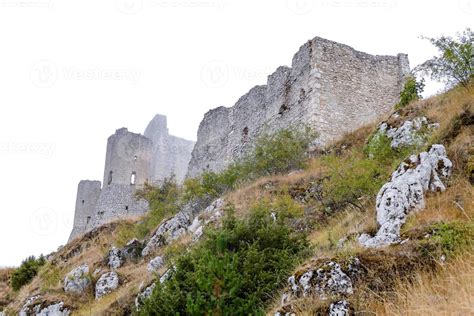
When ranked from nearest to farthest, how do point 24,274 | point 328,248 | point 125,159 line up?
point 328,248 < point 24,274 < point 125,159

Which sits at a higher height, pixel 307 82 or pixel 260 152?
pixel 307 82

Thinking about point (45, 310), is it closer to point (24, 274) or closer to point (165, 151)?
point (24, 274)

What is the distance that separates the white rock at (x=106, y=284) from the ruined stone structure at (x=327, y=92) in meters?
8.09

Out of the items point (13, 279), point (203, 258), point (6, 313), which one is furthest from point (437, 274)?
point (13, 279)

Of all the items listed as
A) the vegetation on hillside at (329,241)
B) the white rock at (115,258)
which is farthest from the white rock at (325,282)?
the white rock at (115,258)

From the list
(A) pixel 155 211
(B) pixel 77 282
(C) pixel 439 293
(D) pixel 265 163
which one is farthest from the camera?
(A) pixel 155 211

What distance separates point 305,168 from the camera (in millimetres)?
14797

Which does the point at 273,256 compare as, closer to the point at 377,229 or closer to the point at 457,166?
the point at 377,229

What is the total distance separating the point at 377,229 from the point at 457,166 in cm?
161

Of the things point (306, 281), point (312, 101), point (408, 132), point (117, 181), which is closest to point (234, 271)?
point (306, 281)

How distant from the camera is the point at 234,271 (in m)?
6.27

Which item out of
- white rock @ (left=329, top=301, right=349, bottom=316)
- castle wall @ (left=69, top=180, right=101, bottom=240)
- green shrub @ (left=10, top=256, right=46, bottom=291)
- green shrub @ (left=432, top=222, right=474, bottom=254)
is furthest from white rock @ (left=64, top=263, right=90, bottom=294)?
castle wall @ (left=69, top=180, right=101, bottom=240)

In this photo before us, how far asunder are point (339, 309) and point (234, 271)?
1.98 m

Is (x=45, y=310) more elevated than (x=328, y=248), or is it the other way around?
(x=328, y=248)
